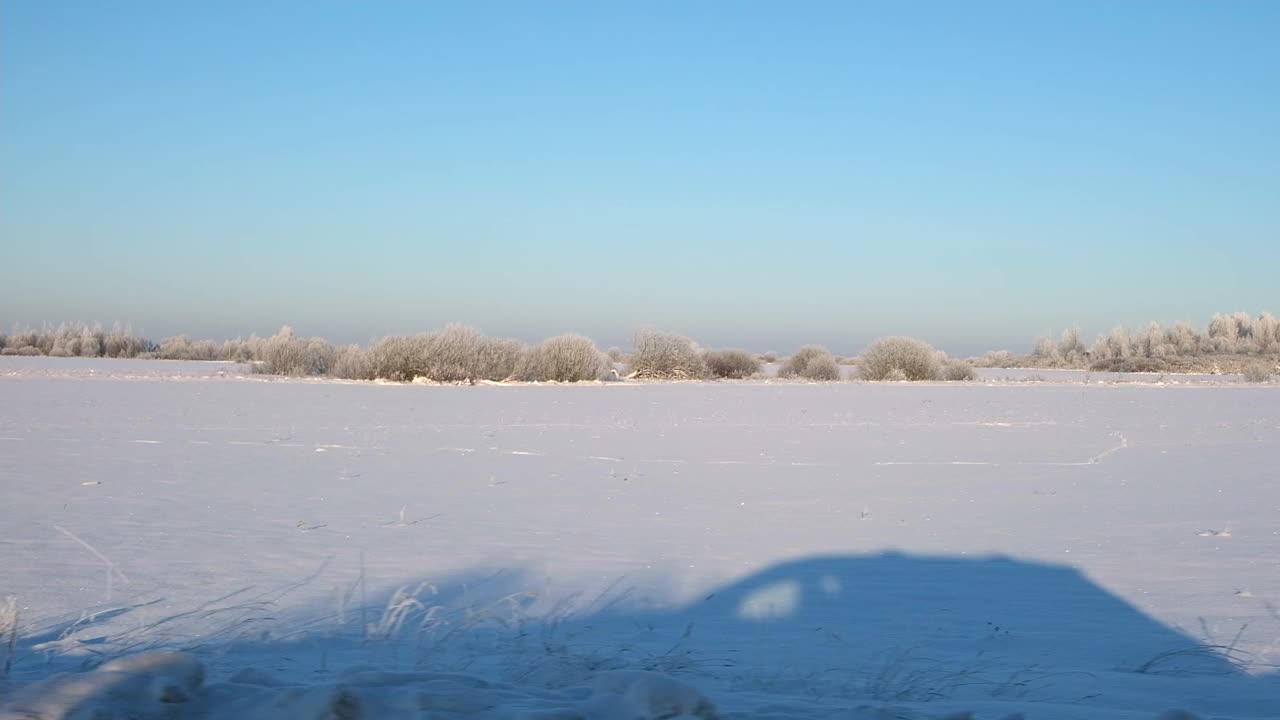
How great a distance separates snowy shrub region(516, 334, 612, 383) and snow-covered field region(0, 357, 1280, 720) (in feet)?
55.5

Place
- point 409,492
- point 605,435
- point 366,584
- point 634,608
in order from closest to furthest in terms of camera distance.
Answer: point 634,608, point 366,584, point 409,492, point 605,435

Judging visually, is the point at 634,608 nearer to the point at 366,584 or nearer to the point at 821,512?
the point at 366,584

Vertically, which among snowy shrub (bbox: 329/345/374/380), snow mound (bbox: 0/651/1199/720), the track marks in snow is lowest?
snow mound (bbox: 0/651/1199/720)

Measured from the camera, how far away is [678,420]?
41.2ft

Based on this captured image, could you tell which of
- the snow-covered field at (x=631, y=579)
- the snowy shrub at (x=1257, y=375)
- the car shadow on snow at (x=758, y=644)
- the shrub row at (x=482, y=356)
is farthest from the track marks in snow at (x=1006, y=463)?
the snowy shrub at (x=1257, y=375)

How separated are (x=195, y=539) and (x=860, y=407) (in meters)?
12.5

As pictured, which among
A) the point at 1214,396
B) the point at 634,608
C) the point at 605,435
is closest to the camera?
the point at 634,608

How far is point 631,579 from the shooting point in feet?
13.5

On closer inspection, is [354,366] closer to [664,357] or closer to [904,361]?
[664,357]

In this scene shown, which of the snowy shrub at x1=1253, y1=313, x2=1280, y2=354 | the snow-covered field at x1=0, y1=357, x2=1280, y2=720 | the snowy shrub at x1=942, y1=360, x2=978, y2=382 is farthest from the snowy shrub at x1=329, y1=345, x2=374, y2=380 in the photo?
the snowy shrub at x1=1253, y1=313, x2=1280, y2=354

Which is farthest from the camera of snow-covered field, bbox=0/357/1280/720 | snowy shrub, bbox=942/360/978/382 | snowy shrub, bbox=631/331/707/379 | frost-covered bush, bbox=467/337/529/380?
snowy shrub, bbox=631/331/707/379

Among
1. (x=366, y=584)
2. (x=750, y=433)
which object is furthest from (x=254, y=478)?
(x=750, y=433)

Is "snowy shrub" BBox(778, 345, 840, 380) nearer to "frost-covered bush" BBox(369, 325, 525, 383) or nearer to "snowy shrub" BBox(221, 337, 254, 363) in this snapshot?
"frost-covered bush" BBox(369, 325, 525, 383)

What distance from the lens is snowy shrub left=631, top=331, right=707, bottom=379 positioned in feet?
101
